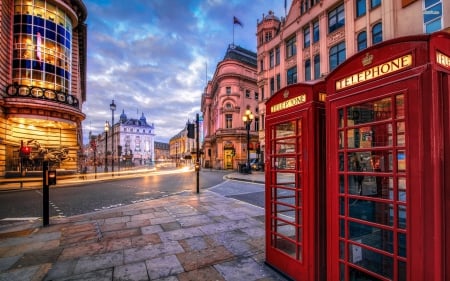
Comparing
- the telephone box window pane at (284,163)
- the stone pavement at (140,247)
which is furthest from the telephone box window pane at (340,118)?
the stone pavement at (140,247)

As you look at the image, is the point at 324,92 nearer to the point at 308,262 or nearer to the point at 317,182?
the point at 317,182

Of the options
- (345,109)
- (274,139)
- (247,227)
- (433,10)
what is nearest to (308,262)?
(274,139)

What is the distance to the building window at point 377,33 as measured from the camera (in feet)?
63.8

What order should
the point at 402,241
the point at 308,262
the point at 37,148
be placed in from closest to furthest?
the point at 402,241 → the point at 308,262 → the point at 37,148

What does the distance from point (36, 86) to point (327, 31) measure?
29.3 m

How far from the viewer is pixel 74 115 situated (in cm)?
2600

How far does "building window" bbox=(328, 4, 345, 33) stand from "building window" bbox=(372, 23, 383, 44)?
3.56m

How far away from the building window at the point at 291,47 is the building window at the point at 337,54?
5823 mm

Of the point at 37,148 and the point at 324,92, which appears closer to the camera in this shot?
the point at 324,92

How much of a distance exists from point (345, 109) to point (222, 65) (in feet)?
153

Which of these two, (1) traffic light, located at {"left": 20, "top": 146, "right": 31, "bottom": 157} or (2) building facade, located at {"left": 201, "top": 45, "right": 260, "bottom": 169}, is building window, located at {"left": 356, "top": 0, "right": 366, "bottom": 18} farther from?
(1) traffic light, located at {"left": 20, "top": 146, "right": 31, "bottom": 157}

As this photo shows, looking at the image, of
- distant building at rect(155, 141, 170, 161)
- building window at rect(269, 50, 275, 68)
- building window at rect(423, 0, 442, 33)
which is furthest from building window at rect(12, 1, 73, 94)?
distant building at rect(155, 141, 170, 161)

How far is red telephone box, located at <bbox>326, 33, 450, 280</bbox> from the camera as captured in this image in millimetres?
2006

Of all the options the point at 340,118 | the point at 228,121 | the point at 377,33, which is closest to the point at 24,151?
the point at 340,118
